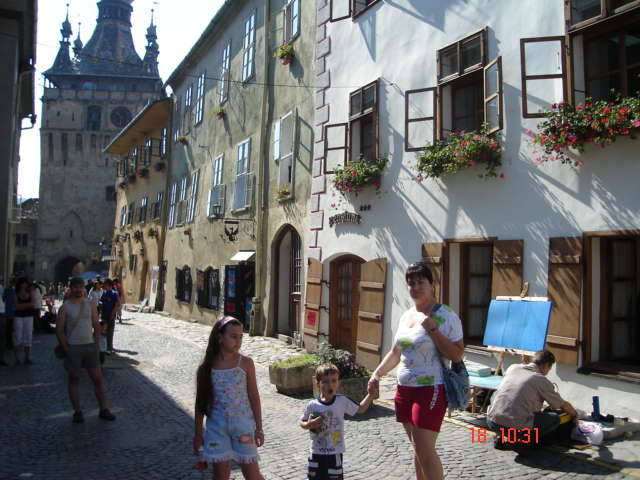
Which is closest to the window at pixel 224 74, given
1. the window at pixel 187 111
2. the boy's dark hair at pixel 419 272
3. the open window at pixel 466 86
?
the window at pixel 187 111

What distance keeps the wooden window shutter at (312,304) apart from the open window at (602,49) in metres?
6.27

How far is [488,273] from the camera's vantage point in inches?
343

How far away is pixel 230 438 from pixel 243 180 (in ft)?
43.7

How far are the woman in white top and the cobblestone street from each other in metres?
1.27

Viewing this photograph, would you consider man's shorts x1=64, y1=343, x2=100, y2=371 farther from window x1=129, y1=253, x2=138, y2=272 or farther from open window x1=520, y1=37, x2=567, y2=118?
window x1=129, y1=253, x2=138, y2=272

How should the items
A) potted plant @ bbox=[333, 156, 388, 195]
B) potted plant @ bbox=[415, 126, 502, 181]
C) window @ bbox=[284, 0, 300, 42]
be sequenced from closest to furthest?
potted plant @ bbox=[415, 126, 502, 181], potted plant @ bbox=[333, 156, 388, 195], window @ bbox=[284, 0, 300, 42]

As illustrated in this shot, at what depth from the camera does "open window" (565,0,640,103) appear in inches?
265

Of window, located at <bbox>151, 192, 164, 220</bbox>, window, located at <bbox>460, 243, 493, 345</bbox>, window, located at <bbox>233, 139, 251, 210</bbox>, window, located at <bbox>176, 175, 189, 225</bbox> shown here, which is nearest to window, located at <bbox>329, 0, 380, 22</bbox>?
window, located at <bbox>460, 243, 493, 345</bbox>

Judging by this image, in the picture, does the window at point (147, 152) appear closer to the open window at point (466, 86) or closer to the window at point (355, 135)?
the window at point (355, 135)

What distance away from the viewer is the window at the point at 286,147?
13891mm

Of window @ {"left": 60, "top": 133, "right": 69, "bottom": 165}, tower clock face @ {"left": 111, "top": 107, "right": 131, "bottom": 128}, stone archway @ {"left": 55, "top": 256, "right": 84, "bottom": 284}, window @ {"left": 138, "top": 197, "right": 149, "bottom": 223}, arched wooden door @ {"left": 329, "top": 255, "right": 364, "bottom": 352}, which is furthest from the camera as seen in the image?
tower clock face @ {"left": 111, "top": 107, "right": 131, "bottom": 128}

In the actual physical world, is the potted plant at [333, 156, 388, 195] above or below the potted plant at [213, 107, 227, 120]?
below

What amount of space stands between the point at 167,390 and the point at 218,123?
12473 mm

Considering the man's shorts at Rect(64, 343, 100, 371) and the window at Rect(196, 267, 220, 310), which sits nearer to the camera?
the man's shorts at Rect(64, 343, 100, 371)
